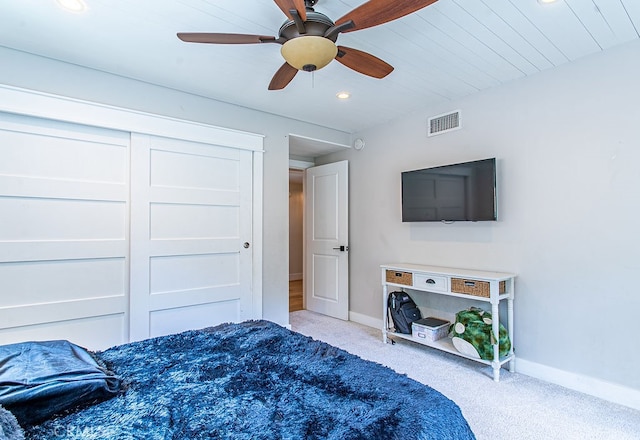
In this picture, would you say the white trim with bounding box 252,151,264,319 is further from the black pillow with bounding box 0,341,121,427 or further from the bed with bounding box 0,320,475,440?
the black pillow with bounding box 0,341,121,427

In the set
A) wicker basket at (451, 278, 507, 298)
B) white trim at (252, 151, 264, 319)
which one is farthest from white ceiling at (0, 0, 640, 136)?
wicker basket at (451, 278, 507, 298)

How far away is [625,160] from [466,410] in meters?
1.95

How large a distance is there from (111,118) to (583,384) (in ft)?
13.3

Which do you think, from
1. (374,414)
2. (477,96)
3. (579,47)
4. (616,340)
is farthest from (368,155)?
(374,414)

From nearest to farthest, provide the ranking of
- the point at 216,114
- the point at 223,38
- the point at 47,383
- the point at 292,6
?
1. the point at 47,383
2. the point at 292,6
3. the point at 223,38
4. the point at 216,114

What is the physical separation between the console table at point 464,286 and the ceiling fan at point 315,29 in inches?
75.3

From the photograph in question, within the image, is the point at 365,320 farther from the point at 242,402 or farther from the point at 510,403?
the point at 242,402

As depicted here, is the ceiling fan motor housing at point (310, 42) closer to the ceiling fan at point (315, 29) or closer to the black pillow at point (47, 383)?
the ceiling fan at point (315, 29)

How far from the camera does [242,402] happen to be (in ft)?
3.78

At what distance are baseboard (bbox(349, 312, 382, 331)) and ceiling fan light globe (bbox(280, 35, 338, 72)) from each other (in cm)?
299

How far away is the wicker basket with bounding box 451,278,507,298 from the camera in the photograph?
272 centimetres

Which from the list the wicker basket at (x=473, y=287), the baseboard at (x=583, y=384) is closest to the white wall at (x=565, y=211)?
the baseboard at (x=583, y=384)

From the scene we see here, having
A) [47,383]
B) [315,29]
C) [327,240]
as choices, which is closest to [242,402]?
[47,383]

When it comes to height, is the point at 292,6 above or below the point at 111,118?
above
